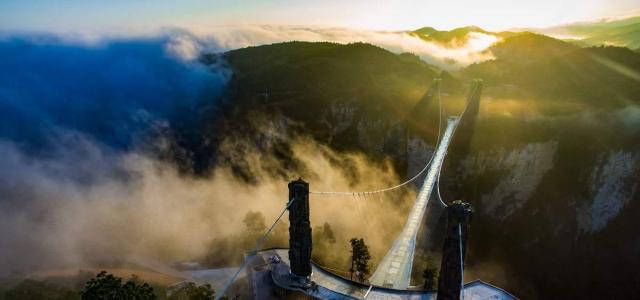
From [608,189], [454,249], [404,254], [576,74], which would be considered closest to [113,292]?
[454,249]

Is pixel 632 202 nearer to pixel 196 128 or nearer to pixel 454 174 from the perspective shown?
pixel 454 174

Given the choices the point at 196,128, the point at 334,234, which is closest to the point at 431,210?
the point at 334,234

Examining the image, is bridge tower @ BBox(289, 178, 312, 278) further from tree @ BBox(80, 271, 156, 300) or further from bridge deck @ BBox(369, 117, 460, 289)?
tree @ BBox(80, 271, 156, 300)

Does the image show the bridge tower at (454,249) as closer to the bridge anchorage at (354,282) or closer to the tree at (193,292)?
the bridge anchorage at (354,282)

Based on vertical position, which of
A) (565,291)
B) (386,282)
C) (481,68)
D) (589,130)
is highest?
(481,68)

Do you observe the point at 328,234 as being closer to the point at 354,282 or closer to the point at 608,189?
the point at 354,282

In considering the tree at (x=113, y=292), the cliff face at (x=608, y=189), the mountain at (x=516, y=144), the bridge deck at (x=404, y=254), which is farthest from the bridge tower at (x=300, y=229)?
the cliff face at (x=608, y=189)
